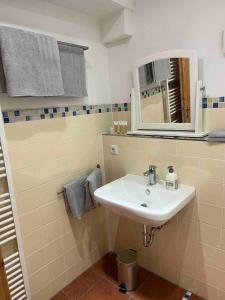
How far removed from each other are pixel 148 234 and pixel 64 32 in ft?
5.49

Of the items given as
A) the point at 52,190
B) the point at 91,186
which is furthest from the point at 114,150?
the point at 52,190

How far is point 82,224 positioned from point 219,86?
4.85ft

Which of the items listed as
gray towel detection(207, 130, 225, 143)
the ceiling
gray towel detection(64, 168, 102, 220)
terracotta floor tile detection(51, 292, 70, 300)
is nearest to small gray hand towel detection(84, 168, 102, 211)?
gray towel detection(64, 168, 102, 220)

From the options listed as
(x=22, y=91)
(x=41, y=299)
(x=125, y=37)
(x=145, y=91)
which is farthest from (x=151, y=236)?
(x=125, y=37)

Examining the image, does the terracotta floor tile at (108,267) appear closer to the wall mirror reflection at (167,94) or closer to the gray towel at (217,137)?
the wall mirror reflection at (167,94)

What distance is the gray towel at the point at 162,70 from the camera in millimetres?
1604

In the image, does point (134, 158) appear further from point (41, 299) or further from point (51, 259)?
point (41, 299)

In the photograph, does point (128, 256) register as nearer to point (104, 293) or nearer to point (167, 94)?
point (104, 293)

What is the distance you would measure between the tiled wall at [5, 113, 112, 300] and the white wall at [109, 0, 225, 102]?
0.61 meters

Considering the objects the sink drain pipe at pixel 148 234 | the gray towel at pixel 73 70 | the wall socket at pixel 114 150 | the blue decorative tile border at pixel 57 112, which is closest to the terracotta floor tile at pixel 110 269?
the sink drain pipe at pixel 148 234

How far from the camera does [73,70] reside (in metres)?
1.65

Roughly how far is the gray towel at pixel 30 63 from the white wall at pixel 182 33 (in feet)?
2.13

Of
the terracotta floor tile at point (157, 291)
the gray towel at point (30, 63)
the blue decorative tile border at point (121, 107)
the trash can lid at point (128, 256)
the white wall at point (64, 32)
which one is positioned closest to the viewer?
the gray towel at point (30, 63)

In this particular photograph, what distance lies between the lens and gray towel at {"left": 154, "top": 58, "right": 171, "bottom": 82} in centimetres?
160
